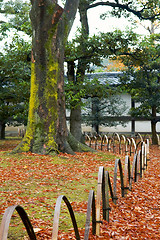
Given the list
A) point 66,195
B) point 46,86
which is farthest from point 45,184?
point 46,86

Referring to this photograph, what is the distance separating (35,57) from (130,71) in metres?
9.09

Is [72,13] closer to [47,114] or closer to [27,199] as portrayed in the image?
[47,114]

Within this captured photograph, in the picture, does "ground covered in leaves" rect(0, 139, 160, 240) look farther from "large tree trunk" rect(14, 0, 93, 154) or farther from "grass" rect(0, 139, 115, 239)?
"large tree trunk" rect(14, 0, 93, 154)

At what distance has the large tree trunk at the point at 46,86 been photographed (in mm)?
8867

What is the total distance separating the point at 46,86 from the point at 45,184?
4033 mm

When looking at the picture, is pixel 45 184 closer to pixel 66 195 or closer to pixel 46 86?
pixel 66 195

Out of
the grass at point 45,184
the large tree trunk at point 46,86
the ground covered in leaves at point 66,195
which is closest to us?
the ground covered in leaves at point 66,195

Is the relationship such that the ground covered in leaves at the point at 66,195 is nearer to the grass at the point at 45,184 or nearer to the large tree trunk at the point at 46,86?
the grass at the point at 45,184

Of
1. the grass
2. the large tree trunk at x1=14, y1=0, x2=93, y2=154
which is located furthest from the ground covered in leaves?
the large tree trunk at x1=14, y1=0, x2=93, y2=154

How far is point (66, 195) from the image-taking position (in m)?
5.22

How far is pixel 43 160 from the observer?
7902 millimetres

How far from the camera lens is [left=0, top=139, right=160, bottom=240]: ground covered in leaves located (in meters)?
3.93

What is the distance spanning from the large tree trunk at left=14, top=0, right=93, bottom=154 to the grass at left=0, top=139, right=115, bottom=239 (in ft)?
1.91

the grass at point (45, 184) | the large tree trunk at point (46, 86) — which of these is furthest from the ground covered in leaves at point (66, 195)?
the large tree trunk at point (46, 86)
